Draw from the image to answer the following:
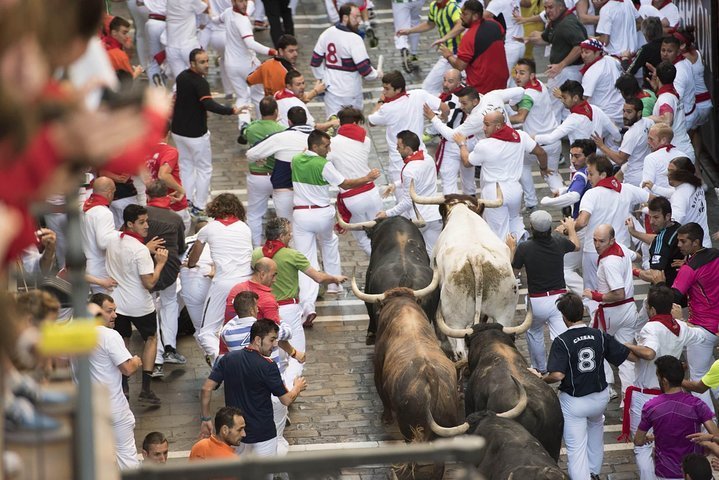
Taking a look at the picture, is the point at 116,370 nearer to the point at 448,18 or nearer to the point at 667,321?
the point at 667,321

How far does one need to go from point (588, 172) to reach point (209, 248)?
4.15 metres

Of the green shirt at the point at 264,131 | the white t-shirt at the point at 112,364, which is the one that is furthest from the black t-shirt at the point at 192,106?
the white t-shirt at the point at 112,364

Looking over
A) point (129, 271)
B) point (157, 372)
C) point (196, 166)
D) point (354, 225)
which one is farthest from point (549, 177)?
point (129, 271)

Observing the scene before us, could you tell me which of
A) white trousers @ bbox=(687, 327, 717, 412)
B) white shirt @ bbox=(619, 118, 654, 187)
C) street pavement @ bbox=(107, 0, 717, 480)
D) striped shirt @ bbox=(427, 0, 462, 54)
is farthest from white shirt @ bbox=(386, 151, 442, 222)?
striped shirt @ bbox=(427, 0, 462, 54)

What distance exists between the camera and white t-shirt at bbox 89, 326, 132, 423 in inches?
385

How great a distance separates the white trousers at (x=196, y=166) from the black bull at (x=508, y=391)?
563cm

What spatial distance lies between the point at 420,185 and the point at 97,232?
158 inches

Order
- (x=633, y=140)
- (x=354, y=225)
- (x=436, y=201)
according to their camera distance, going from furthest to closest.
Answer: (x=633, y=140) → (x=354, y=225) → (x=436, y=201)

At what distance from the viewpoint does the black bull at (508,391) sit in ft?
32.2

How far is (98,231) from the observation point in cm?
1133

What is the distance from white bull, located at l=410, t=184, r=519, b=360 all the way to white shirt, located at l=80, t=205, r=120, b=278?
3244mm

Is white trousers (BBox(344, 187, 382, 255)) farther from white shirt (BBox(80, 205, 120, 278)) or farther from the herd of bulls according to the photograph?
white shirt (BBox(80, 205, 120, 278))

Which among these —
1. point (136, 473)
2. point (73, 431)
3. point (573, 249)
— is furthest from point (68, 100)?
point (573, 249)

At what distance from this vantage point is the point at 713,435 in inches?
368
